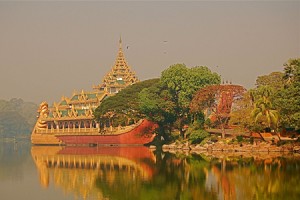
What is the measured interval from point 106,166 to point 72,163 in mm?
5343

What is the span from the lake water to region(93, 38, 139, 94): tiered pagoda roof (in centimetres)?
4412

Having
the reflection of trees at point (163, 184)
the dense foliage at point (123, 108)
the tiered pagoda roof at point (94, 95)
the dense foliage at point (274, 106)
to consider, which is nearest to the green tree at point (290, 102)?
the dense foliage at point (274, 106)

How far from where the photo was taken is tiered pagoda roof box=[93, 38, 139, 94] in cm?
9494

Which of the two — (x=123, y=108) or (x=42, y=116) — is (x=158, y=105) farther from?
(x=42, y=116)

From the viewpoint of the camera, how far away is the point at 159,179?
36375 mm

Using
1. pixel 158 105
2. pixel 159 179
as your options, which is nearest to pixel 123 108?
pixel 158 105

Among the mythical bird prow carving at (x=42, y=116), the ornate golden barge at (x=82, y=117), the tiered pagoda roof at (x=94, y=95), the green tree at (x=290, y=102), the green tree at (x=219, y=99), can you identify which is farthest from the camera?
the mythical bird prow carving at (x=42, y=116)

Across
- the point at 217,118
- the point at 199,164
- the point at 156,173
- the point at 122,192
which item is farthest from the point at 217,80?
the point at 122,192

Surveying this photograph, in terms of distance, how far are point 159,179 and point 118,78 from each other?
6114 centimetres

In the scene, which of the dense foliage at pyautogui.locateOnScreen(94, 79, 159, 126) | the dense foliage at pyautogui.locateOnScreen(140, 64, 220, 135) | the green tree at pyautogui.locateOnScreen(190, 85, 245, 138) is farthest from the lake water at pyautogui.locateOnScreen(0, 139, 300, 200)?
the dense foliage at pyautogui.locateOnScreen(94, 79, 159, 126)

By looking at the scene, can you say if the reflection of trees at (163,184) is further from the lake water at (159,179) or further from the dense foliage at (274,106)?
the dense foliage at (274,106)

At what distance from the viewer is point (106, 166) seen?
46.2m

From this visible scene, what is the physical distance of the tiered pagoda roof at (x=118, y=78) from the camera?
311 ft

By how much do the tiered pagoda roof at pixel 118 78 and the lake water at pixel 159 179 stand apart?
145 feet
